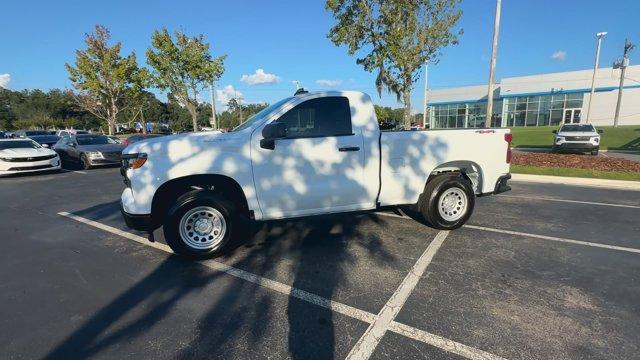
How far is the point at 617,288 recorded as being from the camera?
3465mm

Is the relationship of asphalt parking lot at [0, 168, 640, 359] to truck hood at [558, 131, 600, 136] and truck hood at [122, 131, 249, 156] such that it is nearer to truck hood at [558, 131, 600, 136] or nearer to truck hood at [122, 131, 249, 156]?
truck hood at [122, 131, 249, 156]

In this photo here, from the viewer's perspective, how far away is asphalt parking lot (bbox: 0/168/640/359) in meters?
2.66

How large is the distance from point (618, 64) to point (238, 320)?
171ft

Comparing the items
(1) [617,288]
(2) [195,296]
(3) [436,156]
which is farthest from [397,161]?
(2) [195,296]

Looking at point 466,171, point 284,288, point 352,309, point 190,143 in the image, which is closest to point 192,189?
point 190,143

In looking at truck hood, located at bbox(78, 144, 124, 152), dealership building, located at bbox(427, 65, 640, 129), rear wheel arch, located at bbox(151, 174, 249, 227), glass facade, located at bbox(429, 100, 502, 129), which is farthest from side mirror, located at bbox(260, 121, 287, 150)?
glass facade, located at bbox(429, 100, 502, 129)

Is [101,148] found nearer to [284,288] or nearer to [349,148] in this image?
[349,148]

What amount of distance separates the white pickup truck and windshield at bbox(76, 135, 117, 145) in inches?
524

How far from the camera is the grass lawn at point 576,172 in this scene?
984cm

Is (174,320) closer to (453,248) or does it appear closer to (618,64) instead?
(453,248)

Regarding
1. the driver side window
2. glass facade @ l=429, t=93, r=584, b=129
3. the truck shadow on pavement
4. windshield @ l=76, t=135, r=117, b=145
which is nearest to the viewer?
the truck shadow on pavement

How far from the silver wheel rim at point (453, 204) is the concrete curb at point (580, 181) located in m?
6.27

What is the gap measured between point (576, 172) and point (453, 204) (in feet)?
26.0

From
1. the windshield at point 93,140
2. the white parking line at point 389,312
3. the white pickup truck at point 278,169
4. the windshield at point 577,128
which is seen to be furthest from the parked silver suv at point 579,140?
the windshield at point 93,140
